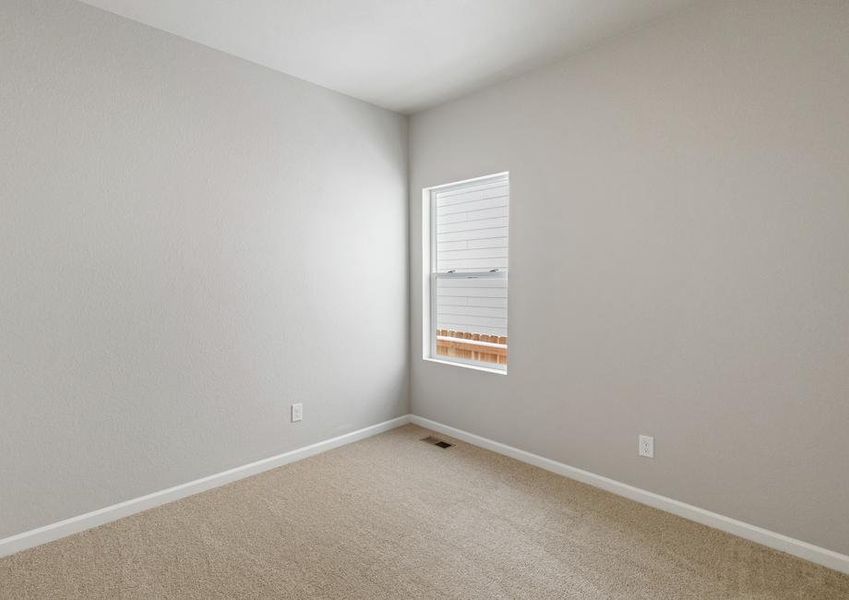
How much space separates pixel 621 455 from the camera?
8.58ft

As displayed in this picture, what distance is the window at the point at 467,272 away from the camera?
3303 millimetres

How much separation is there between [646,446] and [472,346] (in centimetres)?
141

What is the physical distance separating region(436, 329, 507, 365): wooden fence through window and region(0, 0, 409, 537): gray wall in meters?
0.71

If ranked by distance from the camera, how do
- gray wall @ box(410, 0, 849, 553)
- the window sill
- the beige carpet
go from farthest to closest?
the window sill, gray wall @ box(410, 0, 849, 553), the beige carpet

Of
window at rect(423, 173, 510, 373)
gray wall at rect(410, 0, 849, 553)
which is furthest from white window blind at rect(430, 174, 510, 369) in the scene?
gray wall at rect(410, 0, 849, 553)

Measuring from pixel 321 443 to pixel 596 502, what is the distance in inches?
73.9

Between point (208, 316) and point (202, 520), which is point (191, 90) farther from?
point (202, 520)

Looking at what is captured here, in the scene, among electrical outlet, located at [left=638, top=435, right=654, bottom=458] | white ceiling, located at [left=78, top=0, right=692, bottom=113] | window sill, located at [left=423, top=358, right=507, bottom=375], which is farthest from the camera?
window sill, located at [left=423, top=358, right=507, bottom=375]

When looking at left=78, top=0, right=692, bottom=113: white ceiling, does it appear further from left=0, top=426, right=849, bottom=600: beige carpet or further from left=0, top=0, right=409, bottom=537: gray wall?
left=0, top=426, right=849, bottom=600: beige carpet

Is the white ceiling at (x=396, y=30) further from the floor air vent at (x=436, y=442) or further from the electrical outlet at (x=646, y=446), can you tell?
the floor air vent at (x=436, y=442)

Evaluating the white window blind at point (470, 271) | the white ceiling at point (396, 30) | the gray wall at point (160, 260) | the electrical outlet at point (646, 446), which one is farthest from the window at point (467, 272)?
the electrical outlet at point (646, 446)

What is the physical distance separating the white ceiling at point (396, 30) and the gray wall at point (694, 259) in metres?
0.22

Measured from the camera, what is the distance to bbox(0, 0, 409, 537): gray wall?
211 centimetres

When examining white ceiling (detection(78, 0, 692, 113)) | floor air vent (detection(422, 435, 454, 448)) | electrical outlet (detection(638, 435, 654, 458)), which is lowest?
floor air vent (detection(422, 435, 454, 448))
